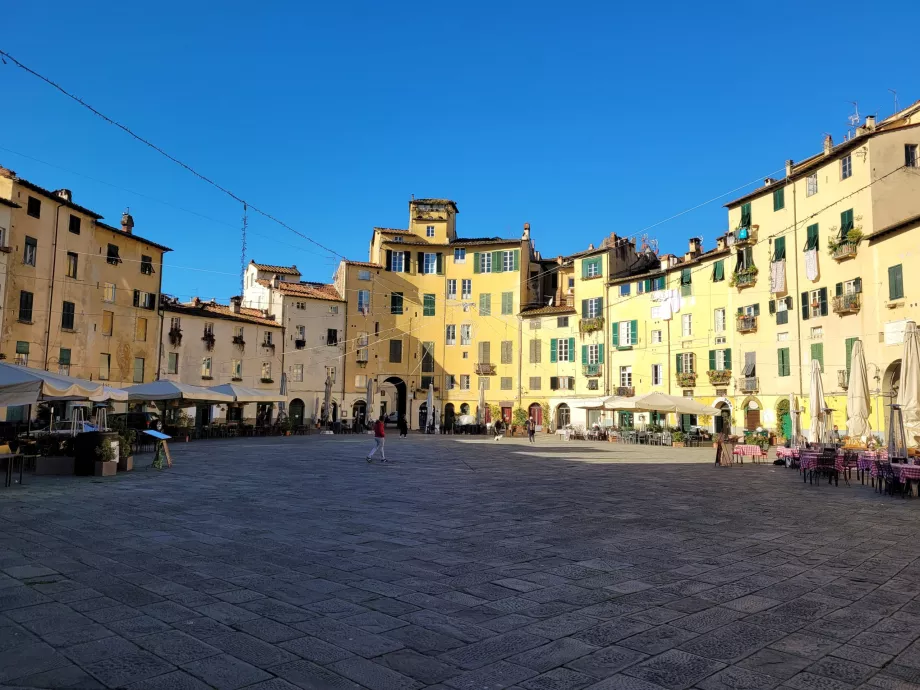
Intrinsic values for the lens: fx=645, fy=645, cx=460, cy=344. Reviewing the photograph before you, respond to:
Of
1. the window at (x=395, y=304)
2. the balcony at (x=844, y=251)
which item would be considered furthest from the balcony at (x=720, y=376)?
the window at (x=395, y=304)

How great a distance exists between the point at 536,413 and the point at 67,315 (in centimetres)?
3211

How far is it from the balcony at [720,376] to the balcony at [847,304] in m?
8.28

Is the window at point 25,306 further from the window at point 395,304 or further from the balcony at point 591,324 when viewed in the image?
the balcony at point 591,324

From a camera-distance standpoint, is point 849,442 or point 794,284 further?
point 794,284

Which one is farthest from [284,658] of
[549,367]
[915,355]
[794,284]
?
[549,367]

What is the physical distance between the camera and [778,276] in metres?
34.6

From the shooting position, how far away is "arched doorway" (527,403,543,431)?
165 feet

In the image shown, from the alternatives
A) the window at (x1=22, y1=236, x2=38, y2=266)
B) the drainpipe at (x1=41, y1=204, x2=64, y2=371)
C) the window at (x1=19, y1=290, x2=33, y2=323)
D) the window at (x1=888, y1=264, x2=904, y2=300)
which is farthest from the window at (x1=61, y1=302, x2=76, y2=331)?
the window at (x1=888, y1=264, x2=904, y2=300)

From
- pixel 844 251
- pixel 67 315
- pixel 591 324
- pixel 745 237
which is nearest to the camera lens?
pixel 844 251

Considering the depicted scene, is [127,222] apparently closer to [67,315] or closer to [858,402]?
[67,315]

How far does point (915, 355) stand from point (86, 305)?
36299 mm

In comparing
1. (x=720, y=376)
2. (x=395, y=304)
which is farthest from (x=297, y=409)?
(x=720, y=376)

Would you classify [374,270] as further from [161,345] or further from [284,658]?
[284,658]

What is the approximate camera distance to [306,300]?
50.4 metres
